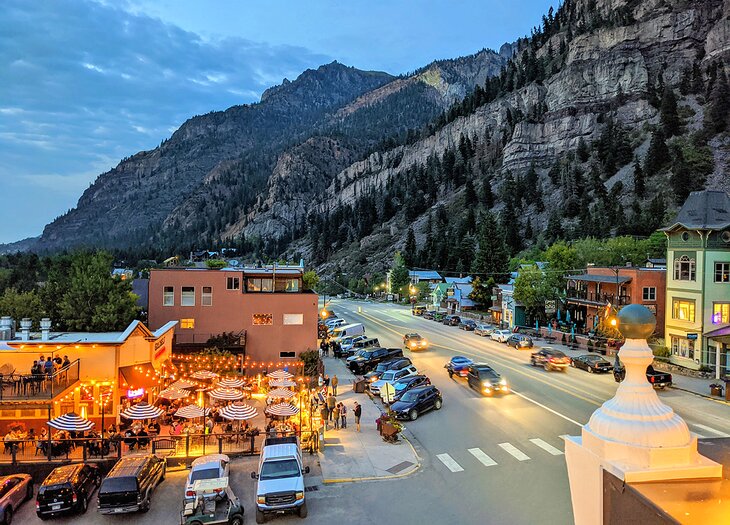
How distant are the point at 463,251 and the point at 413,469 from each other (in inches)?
3585

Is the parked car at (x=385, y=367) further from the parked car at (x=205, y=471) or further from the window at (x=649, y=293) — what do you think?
the window at (x=649, y=293)

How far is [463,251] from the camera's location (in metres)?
108

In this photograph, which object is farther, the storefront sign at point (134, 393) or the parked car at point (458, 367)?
the parked car at point (458, 367)

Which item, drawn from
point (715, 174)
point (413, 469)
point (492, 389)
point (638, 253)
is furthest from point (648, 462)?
point (715, 174)

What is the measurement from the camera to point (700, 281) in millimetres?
37938

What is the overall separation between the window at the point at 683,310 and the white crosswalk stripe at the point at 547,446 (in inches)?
918

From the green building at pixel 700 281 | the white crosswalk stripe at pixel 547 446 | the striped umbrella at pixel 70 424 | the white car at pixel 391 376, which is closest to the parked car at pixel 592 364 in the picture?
the green building at pixel 700 281

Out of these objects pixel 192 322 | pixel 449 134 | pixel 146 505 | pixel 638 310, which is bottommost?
pixel 146 505

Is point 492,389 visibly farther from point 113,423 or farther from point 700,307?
point 113,423

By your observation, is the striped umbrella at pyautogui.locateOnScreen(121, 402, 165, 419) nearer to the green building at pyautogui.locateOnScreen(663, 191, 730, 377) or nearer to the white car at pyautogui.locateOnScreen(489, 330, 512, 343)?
the green building at pyautogui.locateOnScreen(663, 191, 730, 377)

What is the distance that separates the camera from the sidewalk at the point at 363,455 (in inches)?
772

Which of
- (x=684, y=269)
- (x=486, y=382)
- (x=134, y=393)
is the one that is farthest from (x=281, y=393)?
(x=684, y=269)

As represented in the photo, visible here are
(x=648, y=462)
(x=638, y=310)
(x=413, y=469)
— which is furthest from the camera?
(x=413, y=469)

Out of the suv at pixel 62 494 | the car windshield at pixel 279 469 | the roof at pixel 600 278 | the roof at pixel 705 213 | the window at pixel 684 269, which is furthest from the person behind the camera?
the roof at pixel 600 278
